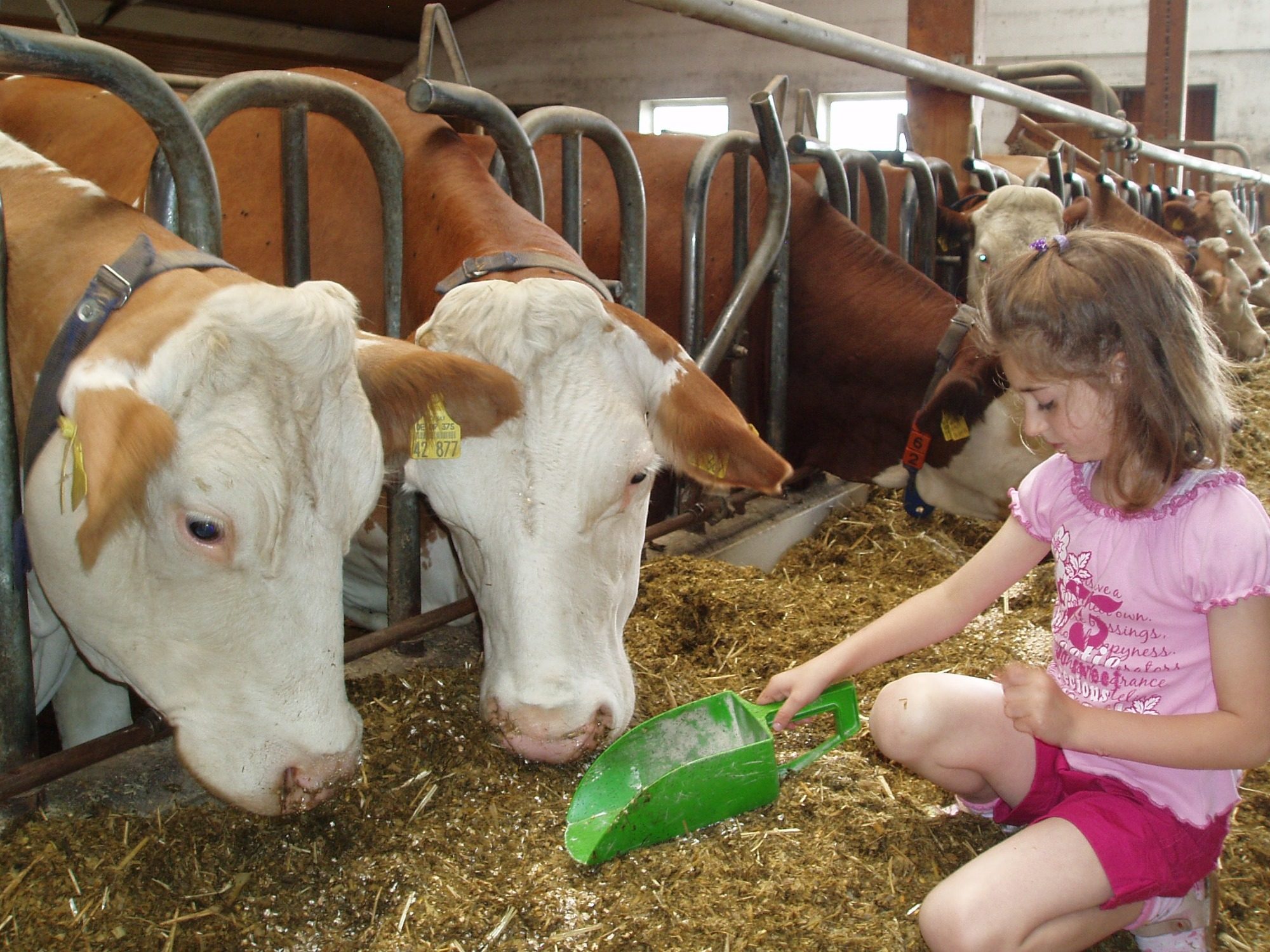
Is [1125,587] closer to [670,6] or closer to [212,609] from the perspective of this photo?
[212,609]

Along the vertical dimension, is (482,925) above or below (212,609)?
below

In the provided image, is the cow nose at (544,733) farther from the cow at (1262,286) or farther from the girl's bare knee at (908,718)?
the cow at (1262,286)

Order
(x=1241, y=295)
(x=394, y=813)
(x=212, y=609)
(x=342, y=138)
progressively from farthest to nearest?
(x=1241, y=295) → (x=342, y=138) → (x=394, y=813) → (x=212, y=609)

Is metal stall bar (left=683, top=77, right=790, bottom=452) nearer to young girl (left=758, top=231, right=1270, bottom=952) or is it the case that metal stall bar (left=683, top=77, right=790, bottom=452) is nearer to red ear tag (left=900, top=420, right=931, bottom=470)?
red ear tag (left=900, top=420, right=931, bottom=470)

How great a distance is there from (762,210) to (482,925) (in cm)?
319

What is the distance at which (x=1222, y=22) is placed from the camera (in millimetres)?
14797

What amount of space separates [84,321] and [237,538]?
39 cm

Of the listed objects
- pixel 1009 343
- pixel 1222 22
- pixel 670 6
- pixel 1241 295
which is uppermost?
pixel 1222 22

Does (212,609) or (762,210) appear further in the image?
(762,210)

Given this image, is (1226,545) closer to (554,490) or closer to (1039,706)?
(1039,706)

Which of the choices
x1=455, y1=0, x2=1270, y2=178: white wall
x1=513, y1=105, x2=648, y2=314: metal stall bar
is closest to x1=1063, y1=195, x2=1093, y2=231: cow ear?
x1=513, y1=105, x2=648, y2=314: metal stall bar

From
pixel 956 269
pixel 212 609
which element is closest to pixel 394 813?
pixel 212 609

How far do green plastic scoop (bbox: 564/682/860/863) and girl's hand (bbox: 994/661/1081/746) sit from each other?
448 millimetres

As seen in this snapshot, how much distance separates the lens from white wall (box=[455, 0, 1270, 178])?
49.0 feet
